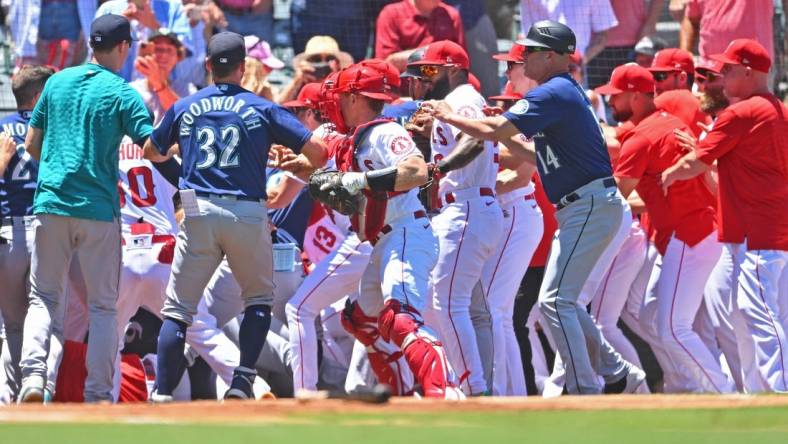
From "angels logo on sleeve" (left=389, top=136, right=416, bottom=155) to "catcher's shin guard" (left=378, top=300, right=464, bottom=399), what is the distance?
0.81m

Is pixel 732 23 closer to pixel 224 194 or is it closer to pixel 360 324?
pixel 360 324

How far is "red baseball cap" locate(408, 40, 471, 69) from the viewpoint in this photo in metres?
8.95

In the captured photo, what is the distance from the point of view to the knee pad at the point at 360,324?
7.93 m

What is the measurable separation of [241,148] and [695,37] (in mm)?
5688

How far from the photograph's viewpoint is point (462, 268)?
8.71 metres

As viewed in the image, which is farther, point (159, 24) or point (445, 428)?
point (159, 24)

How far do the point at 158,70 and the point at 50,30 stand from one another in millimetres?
1864

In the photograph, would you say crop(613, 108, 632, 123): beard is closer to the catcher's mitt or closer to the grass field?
the catcher's mitt

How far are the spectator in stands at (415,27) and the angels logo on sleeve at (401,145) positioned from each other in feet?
12.8

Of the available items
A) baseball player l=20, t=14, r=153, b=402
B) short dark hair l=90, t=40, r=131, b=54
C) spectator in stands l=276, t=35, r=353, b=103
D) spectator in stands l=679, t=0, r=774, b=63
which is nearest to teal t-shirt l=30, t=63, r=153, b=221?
baseball player l=20, t=14, r=153, b=402

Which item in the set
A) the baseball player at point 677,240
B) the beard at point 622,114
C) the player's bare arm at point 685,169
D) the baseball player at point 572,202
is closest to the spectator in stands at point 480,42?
the beard at point 622,114

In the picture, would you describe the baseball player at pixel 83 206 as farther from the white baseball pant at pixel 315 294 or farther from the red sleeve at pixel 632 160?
the red sleeve at pixel 632 160

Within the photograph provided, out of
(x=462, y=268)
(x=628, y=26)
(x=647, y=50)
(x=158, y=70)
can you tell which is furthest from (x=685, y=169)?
(x=158, y=70)

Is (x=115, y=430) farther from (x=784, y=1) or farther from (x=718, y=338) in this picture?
(x=784, y=1)
